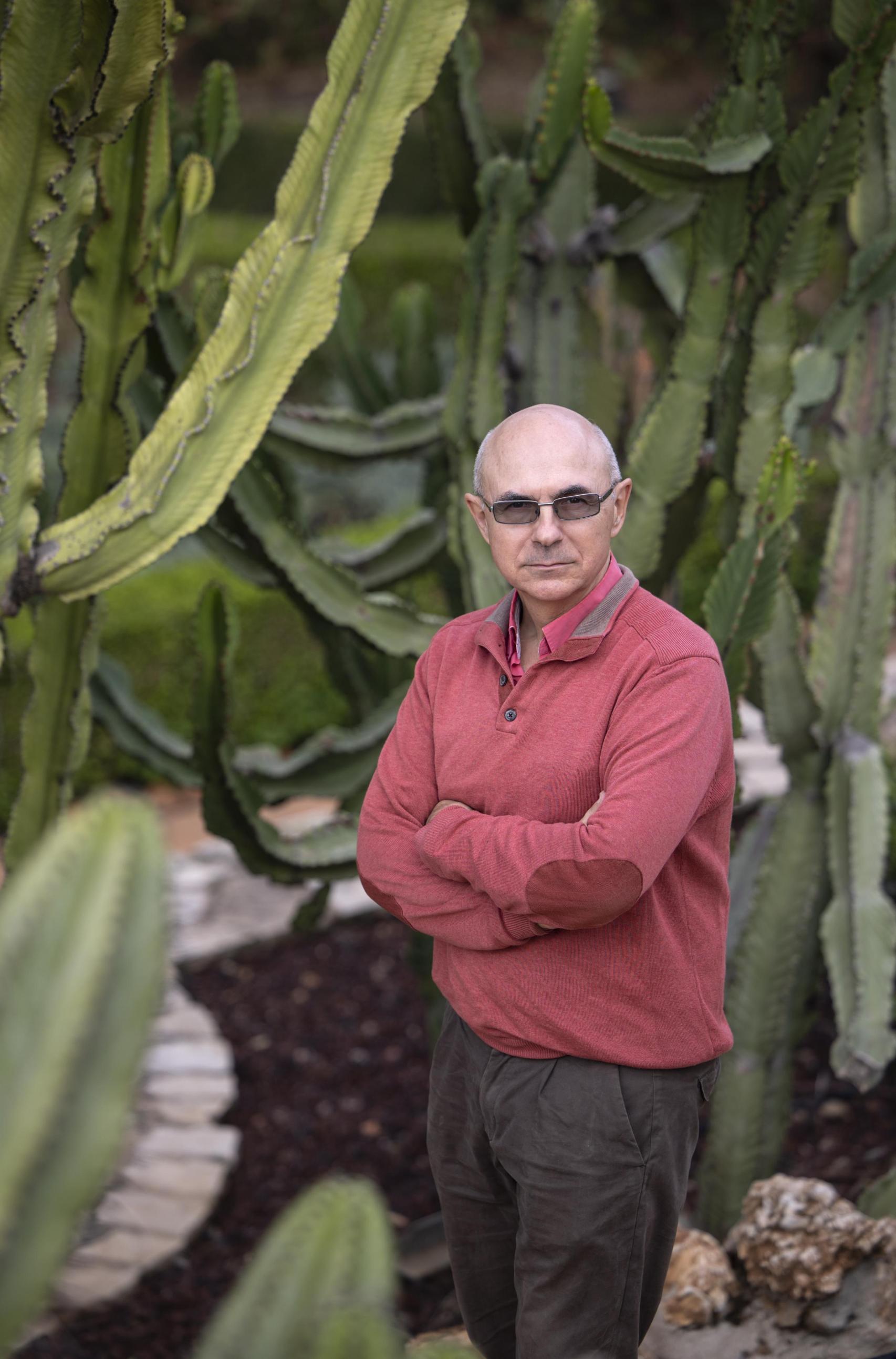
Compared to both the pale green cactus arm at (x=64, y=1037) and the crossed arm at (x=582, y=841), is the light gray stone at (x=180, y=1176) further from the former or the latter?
the pale green cactus arm at (x=64, y=1037)

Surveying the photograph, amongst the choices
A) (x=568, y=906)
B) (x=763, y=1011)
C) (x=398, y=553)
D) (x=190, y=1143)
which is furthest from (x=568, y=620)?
(x=190, y=1143)

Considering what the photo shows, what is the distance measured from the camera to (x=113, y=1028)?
0.84 m

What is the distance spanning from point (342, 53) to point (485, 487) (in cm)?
98

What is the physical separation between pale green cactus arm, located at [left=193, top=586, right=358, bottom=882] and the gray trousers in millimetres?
994

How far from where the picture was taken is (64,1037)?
0.82 m

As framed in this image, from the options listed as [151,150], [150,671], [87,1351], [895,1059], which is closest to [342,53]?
[151,150]

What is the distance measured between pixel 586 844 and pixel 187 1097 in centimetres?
282

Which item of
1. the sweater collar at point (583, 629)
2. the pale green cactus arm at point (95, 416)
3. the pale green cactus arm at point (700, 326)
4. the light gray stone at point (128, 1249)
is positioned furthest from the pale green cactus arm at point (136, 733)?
the sweater collar at point (583, 629)

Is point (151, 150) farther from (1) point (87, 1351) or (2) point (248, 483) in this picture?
(1) point (87, 1351)

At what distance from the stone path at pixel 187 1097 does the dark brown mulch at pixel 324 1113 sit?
0.20ft

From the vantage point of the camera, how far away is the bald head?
1.53 meters

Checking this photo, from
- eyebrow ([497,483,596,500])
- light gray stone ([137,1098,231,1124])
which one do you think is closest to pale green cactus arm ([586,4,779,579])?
eyebrow ([497,483,596,500])

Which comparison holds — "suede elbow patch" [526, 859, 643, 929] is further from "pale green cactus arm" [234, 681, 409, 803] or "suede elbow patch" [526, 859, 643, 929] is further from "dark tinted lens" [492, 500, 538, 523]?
"pale green cactus arm" [234, 681, 409, 803]

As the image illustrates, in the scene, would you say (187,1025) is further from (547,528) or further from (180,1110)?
(547,528)
